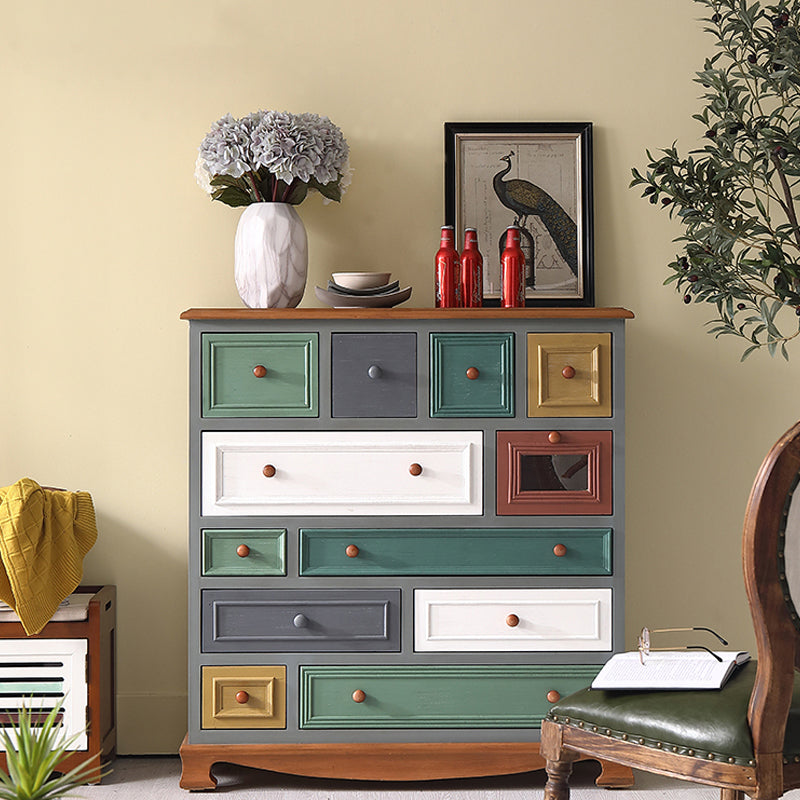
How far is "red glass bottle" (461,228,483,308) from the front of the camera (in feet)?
8.83

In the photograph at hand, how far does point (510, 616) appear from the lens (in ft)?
8.37

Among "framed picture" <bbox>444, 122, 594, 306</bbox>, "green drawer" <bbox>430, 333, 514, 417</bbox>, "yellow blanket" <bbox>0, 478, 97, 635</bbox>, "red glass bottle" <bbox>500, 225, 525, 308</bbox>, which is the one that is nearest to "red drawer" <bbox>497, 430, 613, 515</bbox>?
"green drawer" <bbox>430, 333, 514, 417</bbox>

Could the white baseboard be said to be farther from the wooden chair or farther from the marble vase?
the wooden chair

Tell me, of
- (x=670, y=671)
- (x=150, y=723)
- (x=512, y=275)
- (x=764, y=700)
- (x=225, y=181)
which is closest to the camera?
(x=764, y=700)

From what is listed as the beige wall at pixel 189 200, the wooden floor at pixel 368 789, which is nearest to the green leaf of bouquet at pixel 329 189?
the beige wall at pixel 189 200

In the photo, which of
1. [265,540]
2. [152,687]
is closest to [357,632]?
[265,540]

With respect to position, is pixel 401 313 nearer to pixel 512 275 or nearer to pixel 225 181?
pixel 512 275

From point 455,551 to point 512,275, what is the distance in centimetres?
78

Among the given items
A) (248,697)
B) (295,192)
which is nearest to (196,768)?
(248,697)

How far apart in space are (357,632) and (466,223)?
1.30m

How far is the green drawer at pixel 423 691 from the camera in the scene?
2.56 meters

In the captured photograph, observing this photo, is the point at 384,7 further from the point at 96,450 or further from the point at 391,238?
the point at 96,450

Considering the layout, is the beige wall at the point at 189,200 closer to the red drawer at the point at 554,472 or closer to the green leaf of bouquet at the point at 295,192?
the green leaf of bouquet at the point at 295,192

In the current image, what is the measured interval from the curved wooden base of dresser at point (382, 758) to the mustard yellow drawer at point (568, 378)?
0.91 metres
